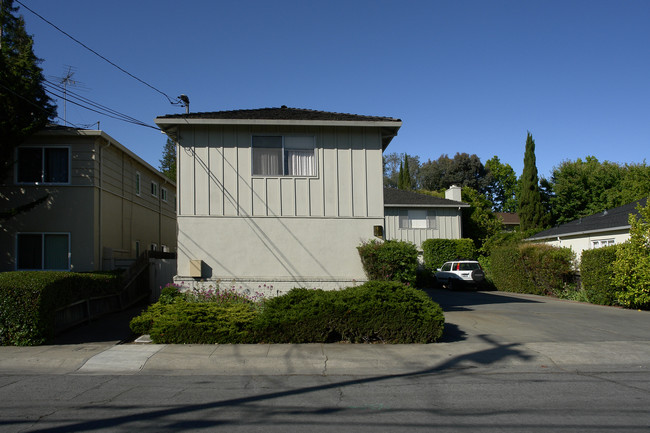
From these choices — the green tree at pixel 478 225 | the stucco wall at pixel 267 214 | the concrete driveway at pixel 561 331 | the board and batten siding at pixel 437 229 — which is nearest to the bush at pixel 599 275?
the concrete driveway at pixel 561 331

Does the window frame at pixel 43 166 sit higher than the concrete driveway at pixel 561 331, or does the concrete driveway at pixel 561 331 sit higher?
the window frame at pixel 43 166

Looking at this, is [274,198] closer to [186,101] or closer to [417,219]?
[186,101]

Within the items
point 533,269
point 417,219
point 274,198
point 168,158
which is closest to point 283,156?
point 274,198

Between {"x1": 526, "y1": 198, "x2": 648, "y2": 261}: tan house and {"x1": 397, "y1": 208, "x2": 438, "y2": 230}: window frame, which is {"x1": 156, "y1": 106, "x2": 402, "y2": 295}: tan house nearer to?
{"x1": 526, "y1": 198, "x2": 648, "y2": 261}: tan house

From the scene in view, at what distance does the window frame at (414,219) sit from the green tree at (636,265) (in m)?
15.9

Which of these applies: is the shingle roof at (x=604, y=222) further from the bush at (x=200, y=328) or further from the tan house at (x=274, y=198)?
the bush at (x=200, y=328)

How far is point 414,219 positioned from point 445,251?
308 cm

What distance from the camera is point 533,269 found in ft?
79.8

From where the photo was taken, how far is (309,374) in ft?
27.2

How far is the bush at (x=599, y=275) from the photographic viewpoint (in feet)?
59.7

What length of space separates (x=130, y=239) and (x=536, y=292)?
1942 centimetres

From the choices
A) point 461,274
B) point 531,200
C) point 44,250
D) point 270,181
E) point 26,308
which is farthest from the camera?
point 531,200

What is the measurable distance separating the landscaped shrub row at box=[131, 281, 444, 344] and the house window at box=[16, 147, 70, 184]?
9429 mm

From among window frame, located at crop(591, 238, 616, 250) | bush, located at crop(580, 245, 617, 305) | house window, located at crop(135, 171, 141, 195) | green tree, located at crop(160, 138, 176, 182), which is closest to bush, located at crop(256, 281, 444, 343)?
bush, located at crop(580, 245, 617, 305)
